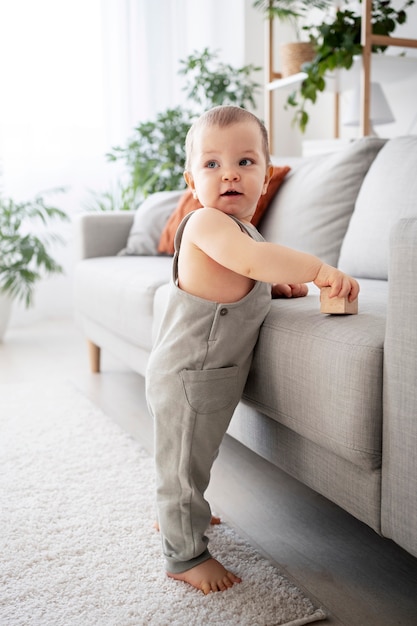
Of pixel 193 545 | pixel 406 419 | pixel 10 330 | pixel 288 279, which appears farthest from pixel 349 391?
pixel 10 330

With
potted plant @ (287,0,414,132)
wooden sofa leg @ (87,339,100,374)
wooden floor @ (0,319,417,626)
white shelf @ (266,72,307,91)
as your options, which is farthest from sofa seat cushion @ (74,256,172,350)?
white shelf @ (266,72,307,91)

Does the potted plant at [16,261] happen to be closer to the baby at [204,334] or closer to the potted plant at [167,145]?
the potted plant at [167,145]

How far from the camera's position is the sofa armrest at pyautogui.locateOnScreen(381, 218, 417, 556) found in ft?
2.95

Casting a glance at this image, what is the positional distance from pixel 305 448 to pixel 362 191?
2.98ft

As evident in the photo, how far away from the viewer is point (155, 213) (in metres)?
2.67

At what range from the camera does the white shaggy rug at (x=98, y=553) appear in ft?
3.44

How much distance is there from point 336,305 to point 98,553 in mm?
638

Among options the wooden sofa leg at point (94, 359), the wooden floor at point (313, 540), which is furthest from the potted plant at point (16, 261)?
the wooden floor at point (313, 540)

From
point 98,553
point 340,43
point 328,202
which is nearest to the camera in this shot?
point 98,553

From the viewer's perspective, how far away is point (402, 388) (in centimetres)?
92

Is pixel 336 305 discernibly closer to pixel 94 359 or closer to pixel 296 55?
pixel 94 359

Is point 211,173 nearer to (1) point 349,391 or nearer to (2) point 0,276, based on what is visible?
(1) point 349,391

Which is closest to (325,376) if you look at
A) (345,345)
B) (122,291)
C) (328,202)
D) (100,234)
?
(345,345)

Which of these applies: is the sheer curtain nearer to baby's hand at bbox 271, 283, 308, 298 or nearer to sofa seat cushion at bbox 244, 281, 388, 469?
baby's hand at bbox 271, 283, 308, 298
